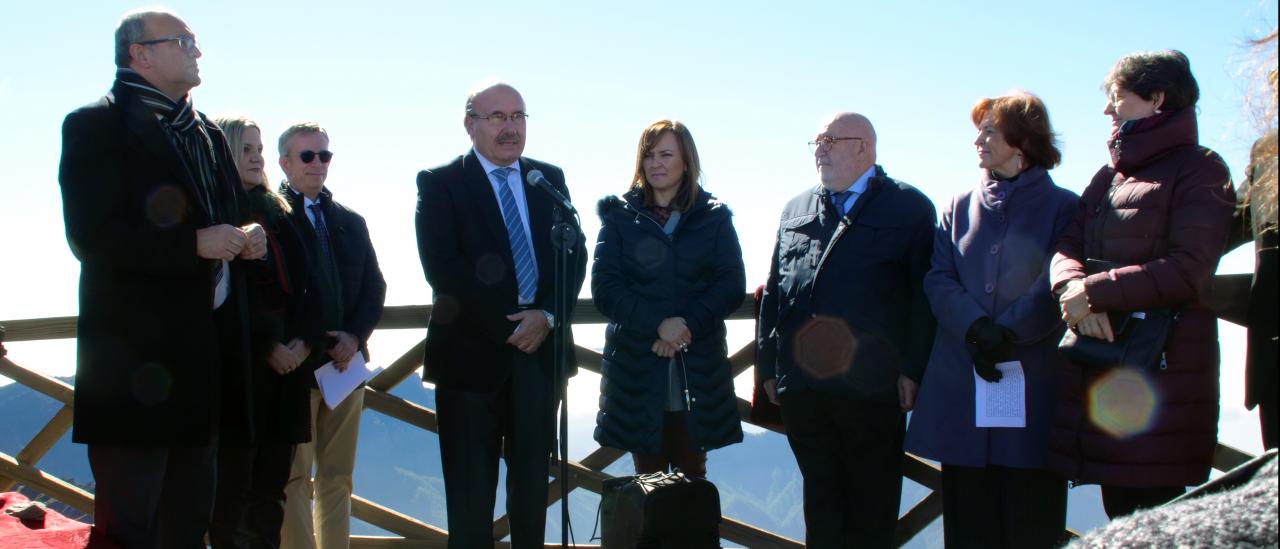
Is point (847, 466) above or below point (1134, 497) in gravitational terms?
below

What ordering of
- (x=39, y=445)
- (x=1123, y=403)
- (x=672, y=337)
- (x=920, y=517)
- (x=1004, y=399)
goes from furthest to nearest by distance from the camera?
(x=39, y=445) → (x=920, y=517) → (x=672, y=337) → (x=1004, y=399) → (x=1123, y=403)

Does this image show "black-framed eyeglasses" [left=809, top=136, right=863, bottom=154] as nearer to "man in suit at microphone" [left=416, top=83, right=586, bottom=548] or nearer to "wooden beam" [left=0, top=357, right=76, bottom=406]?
"man in suit at microphone" [left=416, top=83, right=586, bottom=548]

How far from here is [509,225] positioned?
11.9ft

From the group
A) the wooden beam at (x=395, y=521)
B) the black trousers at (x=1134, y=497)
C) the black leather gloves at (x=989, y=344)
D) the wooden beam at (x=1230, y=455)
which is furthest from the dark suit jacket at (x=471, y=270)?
the wooden beam at (x=1230, y=455)

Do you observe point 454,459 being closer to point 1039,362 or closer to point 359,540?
point 359,540

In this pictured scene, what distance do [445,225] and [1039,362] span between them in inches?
79.6

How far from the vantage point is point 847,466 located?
3613 mm

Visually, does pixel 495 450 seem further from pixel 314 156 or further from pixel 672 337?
pixel 314 156

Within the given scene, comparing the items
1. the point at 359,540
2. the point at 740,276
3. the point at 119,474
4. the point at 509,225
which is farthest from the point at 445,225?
the point at 359,540

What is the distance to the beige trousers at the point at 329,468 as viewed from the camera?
3.92 m

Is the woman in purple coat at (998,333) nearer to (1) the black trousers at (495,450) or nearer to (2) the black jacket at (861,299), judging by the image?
(2) the black jacket at (861,299)

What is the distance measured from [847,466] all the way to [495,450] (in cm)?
124

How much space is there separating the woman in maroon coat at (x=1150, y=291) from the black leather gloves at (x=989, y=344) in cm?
20

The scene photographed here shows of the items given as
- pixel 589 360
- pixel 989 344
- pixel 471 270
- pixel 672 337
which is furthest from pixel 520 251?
pixel 989 344
